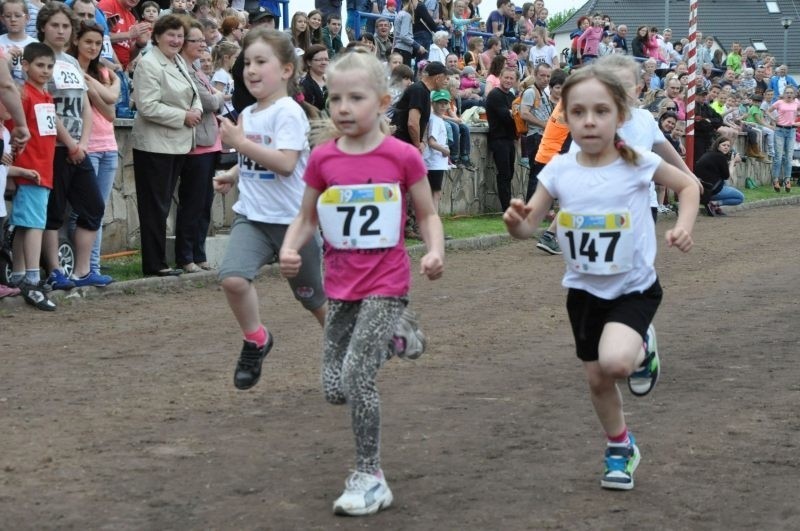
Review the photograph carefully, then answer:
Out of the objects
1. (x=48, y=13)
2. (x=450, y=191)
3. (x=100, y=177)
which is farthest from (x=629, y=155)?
(x=450, y=191)

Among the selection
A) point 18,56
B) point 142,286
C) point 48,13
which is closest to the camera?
point 48,13

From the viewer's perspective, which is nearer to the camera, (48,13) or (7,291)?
(7,291)

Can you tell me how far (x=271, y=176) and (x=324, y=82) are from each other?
21.0 feet

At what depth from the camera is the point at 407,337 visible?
17.5ft

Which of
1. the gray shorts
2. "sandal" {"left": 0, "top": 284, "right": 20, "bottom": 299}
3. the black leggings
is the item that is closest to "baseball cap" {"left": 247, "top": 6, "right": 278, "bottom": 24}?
the black leggings

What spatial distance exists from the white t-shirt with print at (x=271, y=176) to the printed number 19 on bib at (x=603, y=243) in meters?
1.80

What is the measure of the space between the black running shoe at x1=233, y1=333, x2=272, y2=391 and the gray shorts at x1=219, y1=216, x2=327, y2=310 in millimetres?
350

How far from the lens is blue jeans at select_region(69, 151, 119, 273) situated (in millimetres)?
11227

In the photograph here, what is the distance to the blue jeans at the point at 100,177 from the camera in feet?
36.8

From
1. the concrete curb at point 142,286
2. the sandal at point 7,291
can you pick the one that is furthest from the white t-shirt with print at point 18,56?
the concrete curb at point 142,286

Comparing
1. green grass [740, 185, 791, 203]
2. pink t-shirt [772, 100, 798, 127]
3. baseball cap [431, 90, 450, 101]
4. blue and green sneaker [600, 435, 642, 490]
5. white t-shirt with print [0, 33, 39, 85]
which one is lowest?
green grass [740, 185, 791, 203]

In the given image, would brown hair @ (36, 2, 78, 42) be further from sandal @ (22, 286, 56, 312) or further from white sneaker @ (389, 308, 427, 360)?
white sneaker @ (389, 308, 427, 360)

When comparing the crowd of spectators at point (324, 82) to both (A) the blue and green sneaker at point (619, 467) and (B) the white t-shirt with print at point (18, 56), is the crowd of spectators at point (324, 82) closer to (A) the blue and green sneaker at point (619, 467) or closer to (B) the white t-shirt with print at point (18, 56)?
(B) the white t-shirt with print at point (18, 56)

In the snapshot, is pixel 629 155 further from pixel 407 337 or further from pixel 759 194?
pixel 759 194
